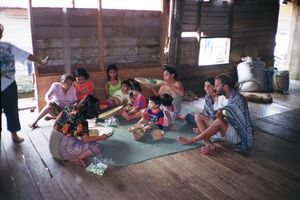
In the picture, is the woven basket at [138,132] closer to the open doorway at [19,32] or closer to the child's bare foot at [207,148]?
the child's bare foot at [207,148]

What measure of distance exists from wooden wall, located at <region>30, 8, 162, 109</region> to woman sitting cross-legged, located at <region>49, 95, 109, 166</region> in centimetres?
235

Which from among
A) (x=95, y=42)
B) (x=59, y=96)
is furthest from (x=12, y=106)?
(x=95, y=42)

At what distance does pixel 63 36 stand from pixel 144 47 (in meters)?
1.97

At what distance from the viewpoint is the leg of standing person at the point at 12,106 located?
13.7 ft

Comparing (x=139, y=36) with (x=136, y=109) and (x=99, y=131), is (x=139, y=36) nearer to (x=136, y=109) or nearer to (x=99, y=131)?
(x=136, y=109)

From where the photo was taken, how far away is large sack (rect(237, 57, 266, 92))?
823 cm

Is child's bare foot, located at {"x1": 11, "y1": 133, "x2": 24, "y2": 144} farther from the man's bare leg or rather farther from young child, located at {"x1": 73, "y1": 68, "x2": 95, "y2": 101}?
the man's bare leg

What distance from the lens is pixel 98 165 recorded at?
148 inches

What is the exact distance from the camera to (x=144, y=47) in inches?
280

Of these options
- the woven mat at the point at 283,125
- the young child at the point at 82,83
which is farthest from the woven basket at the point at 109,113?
the woven mat at the point at 283,125

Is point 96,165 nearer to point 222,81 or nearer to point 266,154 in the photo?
point 222,81

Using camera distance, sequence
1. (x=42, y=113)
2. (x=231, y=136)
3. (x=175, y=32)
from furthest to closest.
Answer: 1. (x=175, y=32)
2. (x=42, y=113)
3. (x=231, y=136)

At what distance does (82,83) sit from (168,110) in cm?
187

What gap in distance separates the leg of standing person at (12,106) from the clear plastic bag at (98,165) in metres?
1.43
